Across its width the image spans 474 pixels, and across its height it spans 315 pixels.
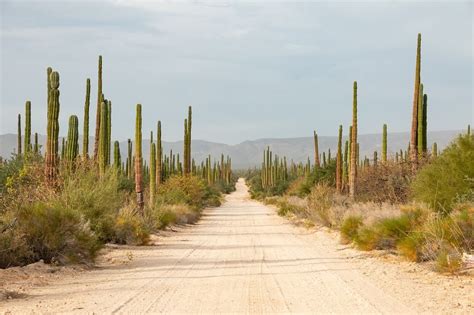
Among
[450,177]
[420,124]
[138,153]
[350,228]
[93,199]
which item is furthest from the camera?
[420,124]

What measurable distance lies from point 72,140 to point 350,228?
42.8ft

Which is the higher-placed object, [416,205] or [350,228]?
[416,205]

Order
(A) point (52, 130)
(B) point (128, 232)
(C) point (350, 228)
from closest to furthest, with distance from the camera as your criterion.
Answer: (A) point (52, 130), (B) point (128, 232), (C) point (350, 228)

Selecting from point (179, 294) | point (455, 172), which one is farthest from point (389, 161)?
point (179, 294)

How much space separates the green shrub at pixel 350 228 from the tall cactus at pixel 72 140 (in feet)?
38.9

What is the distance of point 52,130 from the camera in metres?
21.3

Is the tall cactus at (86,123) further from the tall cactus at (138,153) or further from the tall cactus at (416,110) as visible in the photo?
the tall cactus at (416,110)

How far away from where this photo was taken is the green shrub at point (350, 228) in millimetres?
→ 23594

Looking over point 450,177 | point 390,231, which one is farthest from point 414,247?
point 450,177

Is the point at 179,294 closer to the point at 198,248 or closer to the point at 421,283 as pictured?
the point at 421,283

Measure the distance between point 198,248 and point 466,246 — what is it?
9985 millimetres

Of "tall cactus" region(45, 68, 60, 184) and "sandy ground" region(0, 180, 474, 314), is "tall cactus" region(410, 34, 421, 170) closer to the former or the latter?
"sandy ground" region(0, 180, 474, 314)

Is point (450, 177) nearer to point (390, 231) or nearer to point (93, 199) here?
point (390, 231)

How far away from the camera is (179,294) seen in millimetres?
12156
